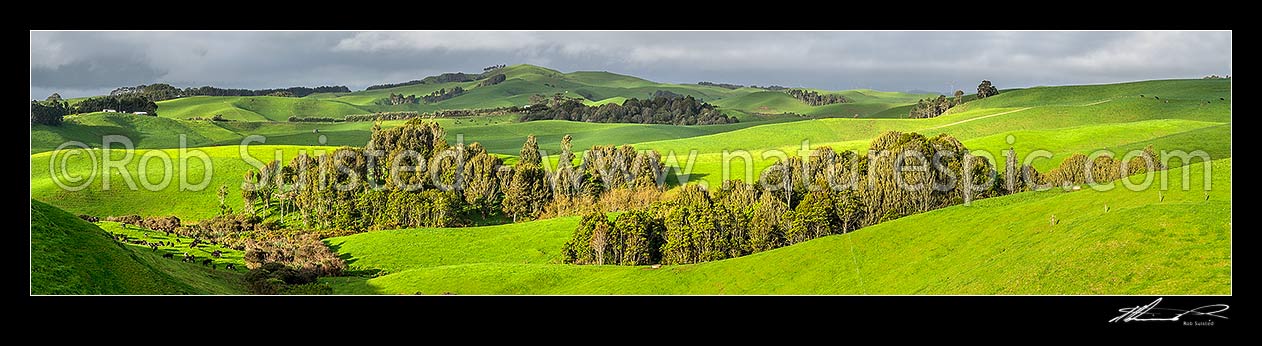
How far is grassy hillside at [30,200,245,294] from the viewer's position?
30484 mm

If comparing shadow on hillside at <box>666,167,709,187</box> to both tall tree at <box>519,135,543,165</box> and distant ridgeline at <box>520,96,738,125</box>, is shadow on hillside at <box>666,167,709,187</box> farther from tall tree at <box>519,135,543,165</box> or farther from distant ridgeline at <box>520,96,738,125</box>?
distant ridgeline at <box>520,96,738,125</box>

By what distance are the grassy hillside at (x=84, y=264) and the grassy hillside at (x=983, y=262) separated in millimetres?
13604

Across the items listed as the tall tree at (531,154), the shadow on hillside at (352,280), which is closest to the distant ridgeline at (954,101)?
the tall tree at (531,154)

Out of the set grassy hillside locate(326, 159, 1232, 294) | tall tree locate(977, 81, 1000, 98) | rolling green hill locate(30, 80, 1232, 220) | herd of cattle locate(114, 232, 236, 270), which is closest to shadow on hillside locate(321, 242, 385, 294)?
grassy hillside locate(326, 159, 1232, 294)

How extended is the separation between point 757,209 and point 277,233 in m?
39.4

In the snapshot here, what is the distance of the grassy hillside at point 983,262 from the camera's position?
31172mm

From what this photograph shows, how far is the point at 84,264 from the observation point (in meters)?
32.2

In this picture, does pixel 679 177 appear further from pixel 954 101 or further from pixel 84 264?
pixel 954 101

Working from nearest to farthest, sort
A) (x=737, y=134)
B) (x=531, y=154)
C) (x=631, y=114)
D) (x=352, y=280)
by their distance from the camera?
1. (x=352, y=280)
2. (x=531, y=154)
3. (x=737, y=134)
4. (x=631, y=114)

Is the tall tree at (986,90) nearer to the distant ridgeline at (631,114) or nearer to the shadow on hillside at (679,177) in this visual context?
the distant ridgeline at (631,114)

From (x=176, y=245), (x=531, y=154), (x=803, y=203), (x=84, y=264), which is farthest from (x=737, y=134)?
(x=84, y=264)

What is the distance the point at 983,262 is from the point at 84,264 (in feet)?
109
